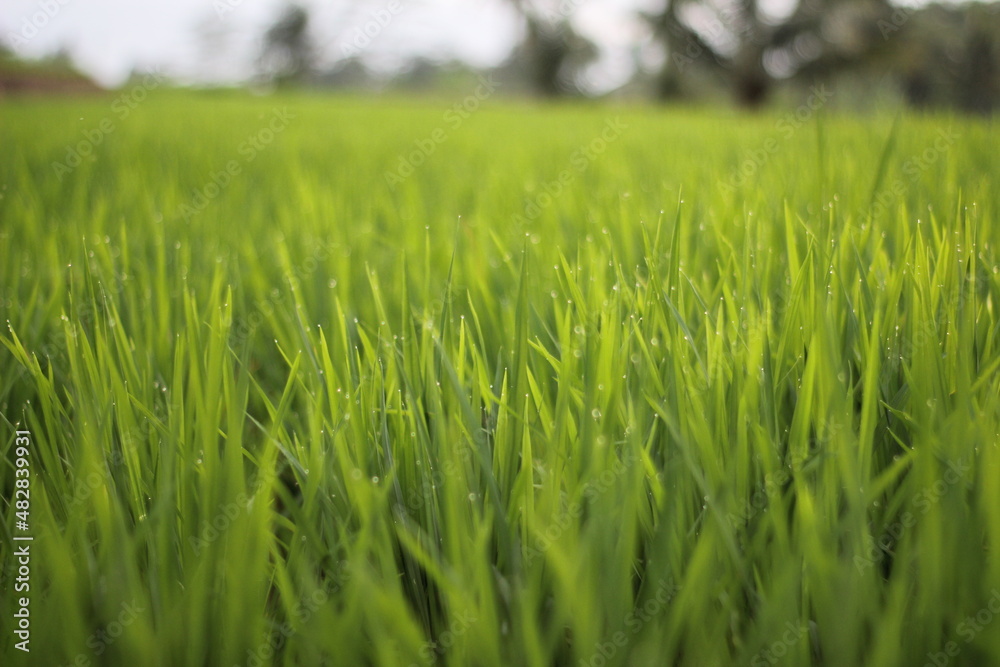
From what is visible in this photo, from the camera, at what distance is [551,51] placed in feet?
73.6

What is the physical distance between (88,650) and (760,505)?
509 mm

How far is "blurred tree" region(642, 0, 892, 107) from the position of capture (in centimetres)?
1496

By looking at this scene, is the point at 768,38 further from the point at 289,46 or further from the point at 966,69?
the point at 289,46

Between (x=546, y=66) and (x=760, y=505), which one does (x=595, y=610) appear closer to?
(x=760, y=505)

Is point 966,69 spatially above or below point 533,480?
above

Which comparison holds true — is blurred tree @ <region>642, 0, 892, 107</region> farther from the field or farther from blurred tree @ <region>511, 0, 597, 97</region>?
the field

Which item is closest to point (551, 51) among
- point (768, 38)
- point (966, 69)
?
point (768, 38)

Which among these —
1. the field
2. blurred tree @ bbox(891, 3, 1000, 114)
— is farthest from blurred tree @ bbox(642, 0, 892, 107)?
the field

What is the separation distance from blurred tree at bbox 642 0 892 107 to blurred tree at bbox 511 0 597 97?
6012 mm

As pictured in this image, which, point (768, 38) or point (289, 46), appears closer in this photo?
point (768, 38)

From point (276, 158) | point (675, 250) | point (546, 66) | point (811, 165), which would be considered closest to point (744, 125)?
point (811, 165)

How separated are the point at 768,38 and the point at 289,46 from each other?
22251 mm

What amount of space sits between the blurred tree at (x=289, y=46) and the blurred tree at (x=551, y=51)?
10393mm

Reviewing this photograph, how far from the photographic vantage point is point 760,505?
1.64 feet
